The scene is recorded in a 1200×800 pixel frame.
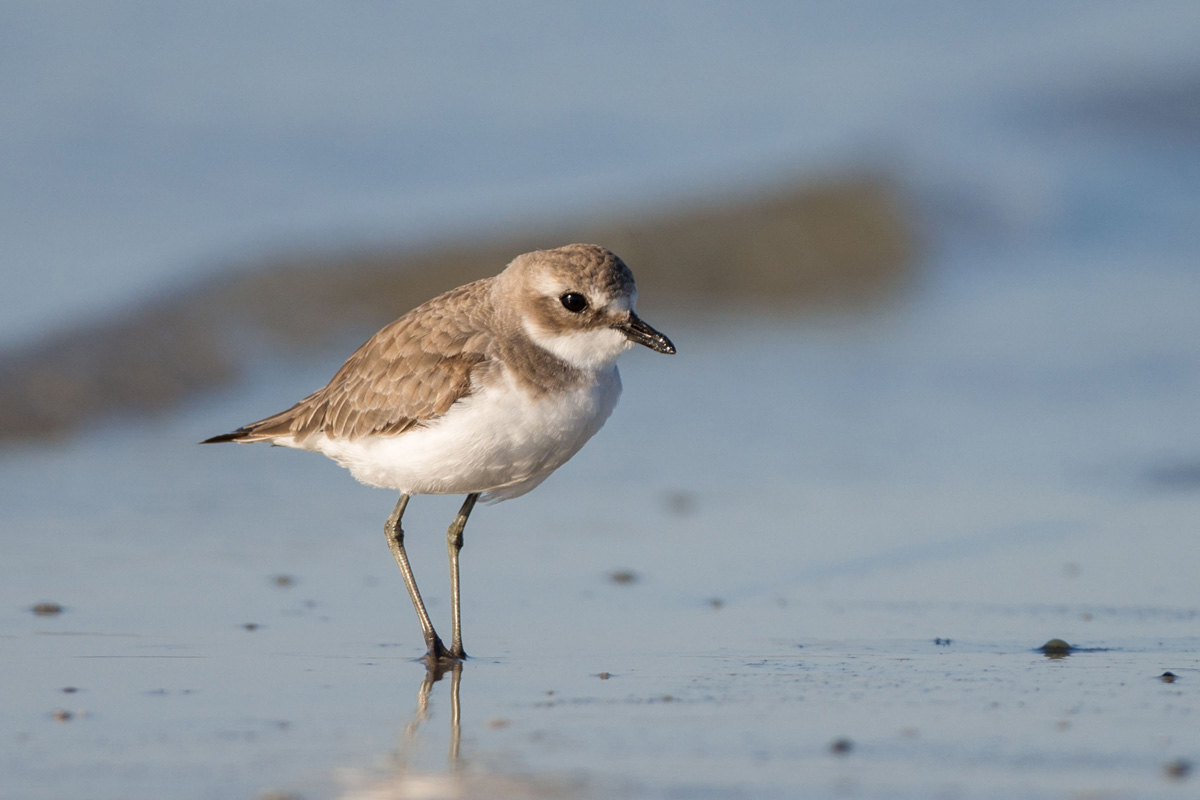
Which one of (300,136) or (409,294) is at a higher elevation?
(300,136)

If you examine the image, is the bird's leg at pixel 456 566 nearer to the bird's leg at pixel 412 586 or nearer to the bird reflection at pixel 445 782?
the bird's leg at pixel 412 586

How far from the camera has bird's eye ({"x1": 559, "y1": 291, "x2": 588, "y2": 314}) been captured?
194 inches

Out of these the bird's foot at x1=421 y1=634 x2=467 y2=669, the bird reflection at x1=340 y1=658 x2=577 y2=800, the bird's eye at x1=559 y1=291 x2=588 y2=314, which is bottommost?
the bird reflection at x1=340 y1=658 x2=577 y2=800

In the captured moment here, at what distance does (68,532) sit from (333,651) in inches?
74.3

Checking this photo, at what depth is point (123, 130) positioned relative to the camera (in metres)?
14.3

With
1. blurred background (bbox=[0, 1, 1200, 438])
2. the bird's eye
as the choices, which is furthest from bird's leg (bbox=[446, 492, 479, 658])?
blurred background (bbox=[0, 1, 1200, 438])

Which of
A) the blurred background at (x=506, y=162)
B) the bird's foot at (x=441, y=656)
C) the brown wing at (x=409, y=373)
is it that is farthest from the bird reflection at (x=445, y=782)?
the blurred background at (x=506, y=162)

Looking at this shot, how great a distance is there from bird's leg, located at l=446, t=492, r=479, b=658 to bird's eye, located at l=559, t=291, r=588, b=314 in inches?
30.9

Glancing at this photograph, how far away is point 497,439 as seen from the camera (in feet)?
15.7

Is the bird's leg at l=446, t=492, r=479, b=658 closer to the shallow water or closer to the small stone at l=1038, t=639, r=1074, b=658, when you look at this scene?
the shallow water

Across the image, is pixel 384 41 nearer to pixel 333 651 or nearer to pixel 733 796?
pixel 333 651

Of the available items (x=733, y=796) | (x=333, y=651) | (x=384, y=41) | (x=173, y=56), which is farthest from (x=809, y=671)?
(x=384, y=41)

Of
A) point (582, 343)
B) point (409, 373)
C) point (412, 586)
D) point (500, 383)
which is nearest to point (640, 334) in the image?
point (582, 343)

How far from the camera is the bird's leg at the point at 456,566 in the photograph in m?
4.96
